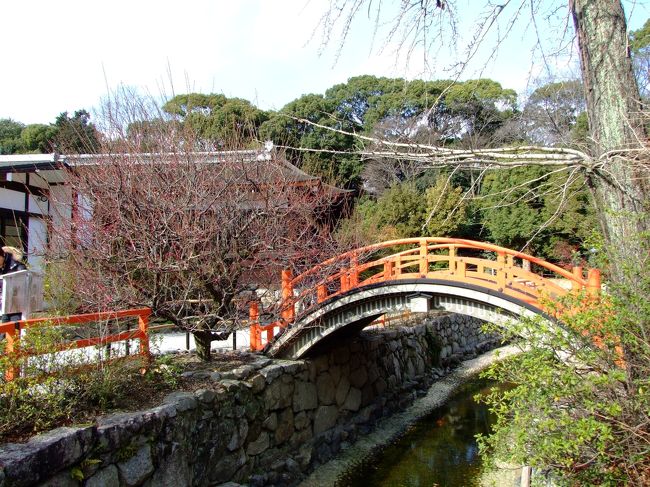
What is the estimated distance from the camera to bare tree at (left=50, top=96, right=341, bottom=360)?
21.3 feet

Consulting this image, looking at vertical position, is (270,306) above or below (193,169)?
below

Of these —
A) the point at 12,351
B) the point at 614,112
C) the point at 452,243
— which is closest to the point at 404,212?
the point at 452,243

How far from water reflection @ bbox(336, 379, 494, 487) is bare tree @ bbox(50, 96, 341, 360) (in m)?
3.22

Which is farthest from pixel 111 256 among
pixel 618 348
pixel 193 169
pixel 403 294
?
pixel 618 348

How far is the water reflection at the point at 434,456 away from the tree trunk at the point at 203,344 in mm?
2681

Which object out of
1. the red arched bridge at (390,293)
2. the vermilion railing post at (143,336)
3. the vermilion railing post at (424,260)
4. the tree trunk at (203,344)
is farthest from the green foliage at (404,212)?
the vermilion railing post at (143,336)

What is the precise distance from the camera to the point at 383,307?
25.5 ft

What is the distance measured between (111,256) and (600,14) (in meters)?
5.72

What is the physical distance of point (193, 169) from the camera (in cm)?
680

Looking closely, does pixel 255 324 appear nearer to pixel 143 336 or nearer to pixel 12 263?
pixel 143 336

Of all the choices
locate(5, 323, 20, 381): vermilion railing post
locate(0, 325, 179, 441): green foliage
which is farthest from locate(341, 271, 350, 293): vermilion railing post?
locate(5, 323, 20, 381): vermilion railing post

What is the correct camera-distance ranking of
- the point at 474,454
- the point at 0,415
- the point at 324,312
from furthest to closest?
the point at 474,454 < the point at 324,312 < the point at 0,415

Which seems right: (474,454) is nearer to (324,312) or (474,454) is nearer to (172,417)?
(324,312)

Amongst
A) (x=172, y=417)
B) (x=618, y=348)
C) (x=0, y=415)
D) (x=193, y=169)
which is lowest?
(x=172, y=417)
